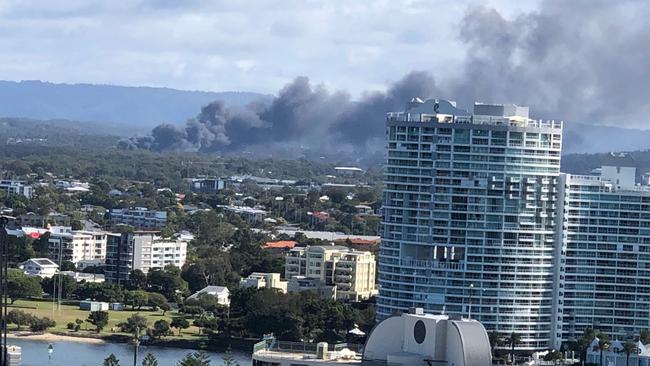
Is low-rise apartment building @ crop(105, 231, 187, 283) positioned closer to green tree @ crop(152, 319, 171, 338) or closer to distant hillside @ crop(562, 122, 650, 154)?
green tree @ crop(152, 319, 171, 338)

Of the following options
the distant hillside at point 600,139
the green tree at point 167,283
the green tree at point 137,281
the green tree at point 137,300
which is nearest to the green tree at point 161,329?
the green tree at point 137,300

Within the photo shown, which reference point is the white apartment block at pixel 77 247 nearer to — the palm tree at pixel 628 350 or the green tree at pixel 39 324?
the green tree at pixel 39 324

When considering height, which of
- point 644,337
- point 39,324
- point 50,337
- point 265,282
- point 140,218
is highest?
point 140,218

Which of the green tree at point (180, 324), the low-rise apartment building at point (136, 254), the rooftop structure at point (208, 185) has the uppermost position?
the rooftop structure at point (208, 185)

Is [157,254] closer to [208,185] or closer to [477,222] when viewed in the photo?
[477,222]

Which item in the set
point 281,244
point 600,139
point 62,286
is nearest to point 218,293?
point 62,286

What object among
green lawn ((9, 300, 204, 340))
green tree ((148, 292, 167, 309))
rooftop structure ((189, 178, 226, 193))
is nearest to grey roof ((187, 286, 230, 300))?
green tree ((148, 292, 167, 309))
